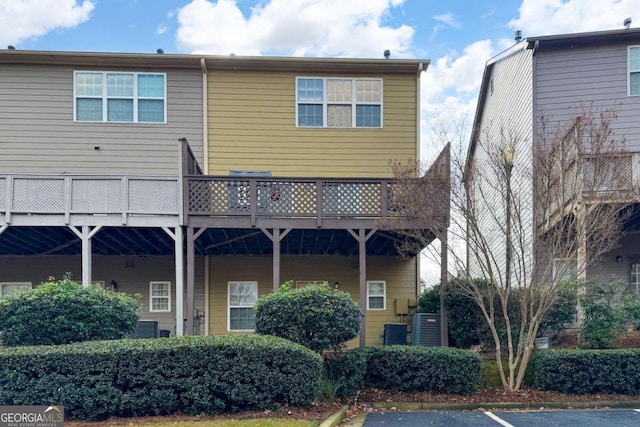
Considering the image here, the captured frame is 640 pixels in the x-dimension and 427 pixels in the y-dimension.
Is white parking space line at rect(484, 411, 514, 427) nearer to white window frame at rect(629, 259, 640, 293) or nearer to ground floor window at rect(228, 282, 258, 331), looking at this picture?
ground floor window at rect(228, 282, 258, 331)

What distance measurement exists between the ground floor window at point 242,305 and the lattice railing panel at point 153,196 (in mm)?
3482

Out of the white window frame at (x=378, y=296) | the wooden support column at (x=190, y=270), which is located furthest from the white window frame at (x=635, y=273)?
the wooden support column at (x=190, y=270)

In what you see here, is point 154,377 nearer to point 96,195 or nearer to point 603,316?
point 96,195

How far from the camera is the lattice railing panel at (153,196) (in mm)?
9836

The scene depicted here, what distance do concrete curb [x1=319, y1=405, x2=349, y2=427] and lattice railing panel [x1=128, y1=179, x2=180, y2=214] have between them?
518 centimetres

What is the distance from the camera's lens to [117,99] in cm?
1212

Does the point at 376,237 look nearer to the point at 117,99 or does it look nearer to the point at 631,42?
the point at 117,99

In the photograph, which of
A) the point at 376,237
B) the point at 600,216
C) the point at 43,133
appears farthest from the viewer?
the point at 43,133

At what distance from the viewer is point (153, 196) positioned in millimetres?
9898

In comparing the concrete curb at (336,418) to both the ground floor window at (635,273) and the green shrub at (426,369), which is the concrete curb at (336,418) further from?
the ground floor window at (635,273)

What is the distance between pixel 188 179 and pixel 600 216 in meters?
7.78

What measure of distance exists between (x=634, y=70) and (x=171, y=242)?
12.2 metres

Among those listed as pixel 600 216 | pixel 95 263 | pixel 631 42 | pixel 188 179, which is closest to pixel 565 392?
pixel 600 216

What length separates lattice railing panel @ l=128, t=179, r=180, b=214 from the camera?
9.84m
